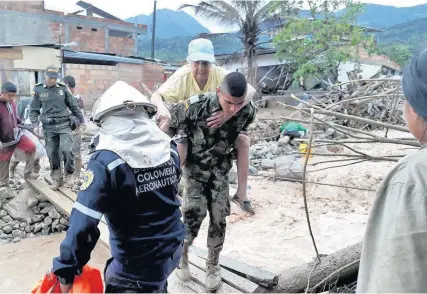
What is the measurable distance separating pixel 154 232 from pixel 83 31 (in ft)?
64.0

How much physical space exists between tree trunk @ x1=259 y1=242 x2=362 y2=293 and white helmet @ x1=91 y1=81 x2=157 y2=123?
1868mm

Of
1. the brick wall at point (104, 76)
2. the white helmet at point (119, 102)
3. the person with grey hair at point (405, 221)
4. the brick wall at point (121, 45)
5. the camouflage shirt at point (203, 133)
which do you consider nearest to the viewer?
the person with grey hair at point (405, 221)

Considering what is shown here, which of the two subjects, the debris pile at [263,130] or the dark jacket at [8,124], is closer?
the dark jacket at [8,124]

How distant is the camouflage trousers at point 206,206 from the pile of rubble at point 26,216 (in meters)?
4.06

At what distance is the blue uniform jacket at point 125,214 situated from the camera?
1.66 metres

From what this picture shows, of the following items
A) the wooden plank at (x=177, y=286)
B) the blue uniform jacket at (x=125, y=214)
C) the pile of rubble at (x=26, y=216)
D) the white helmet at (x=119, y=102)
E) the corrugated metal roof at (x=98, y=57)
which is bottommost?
the pile of rubble at (x=26, y=216)

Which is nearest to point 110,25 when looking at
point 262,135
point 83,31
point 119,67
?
point 83,31

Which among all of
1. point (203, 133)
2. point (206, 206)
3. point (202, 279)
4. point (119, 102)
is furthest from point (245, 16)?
point (119, 102)

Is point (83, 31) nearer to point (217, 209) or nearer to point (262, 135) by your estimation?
point (262, 135)

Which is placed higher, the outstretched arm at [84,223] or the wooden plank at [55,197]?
the outstretched arm at [84,223]

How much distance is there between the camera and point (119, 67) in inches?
611

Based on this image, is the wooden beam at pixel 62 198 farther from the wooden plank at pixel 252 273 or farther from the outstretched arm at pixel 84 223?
the outstretched arm at pixel 84 223

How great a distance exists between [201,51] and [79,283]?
73.0 inches

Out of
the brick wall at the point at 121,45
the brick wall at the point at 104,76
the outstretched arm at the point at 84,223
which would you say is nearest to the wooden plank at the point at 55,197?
the outstretched arm at the point at 84,223
